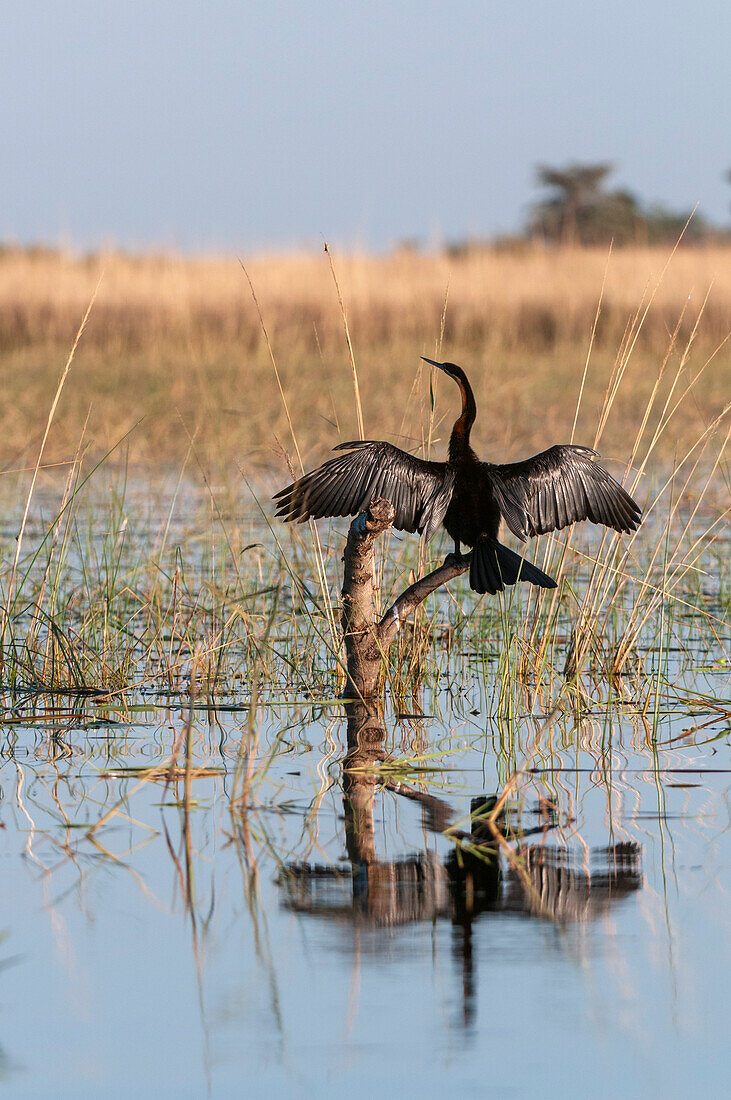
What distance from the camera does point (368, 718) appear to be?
397 cm

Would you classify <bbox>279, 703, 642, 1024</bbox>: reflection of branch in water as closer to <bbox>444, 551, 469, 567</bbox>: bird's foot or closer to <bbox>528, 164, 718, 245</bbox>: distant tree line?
<bbox>444, 551, 469, 567</bbox>: bird's foot

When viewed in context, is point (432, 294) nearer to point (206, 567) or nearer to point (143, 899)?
point (206, 567)

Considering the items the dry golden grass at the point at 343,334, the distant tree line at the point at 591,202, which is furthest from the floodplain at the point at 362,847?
the distant tree line at the point at 591,202

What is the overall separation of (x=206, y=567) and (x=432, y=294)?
10012 mm

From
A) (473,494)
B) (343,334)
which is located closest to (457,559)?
(473,494)

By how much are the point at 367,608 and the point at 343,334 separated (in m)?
11.4

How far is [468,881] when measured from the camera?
264cm

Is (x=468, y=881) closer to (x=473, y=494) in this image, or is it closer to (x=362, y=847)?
(x=362, y=847)

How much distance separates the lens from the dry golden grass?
1117 centimetres

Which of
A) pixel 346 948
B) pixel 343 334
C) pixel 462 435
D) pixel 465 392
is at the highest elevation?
pixel 343 334

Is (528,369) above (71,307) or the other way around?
the other way around

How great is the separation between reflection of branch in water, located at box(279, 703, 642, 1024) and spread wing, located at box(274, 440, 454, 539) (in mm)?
937

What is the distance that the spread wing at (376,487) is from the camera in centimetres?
369

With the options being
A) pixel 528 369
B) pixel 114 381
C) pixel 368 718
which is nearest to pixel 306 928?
pixel 368 718
